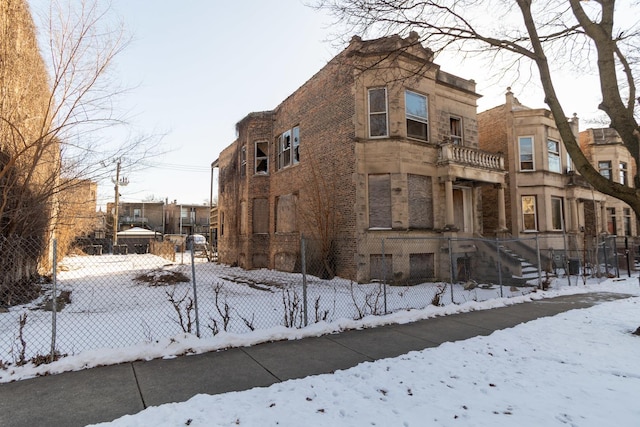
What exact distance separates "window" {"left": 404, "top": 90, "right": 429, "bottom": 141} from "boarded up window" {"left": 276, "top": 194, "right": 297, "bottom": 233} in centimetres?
645

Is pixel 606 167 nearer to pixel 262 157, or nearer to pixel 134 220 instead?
pixel 262 157

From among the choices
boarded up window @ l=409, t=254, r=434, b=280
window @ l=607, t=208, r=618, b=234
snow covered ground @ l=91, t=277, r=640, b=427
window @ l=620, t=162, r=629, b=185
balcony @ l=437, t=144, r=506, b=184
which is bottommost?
snow covered ground @ l=91, t=277, r=640, b=427

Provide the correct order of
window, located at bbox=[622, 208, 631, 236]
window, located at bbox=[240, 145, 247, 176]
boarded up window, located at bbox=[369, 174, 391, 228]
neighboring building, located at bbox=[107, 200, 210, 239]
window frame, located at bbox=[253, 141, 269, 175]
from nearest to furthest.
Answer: boarded up window, located at bbox=[369, 174, 391, 228]
window frame, located at bbox=[253, 141, 269, 175]
window, located at bbox=[240, 145, 247, 176]
window, located at bbox=[622, 208, 631, 236]
neighboring building, located at bbox=[107, 200, 210, 239]

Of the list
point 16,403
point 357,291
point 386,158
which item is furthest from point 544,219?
point 16,403

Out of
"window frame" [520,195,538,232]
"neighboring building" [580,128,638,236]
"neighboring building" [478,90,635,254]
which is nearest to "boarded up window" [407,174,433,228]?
"neighboring building" [478,90,635,254]

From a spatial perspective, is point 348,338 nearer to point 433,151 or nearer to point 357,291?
point 357,291

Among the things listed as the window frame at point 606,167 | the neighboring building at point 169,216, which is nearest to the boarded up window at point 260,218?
the window frame at point 606,167

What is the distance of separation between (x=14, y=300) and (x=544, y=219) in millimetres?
22667

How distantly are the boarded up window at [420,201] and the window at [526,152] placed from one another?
346 inches

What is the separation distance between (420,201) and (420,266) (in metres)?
2.62

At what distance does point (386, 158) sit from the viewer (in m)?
13.7

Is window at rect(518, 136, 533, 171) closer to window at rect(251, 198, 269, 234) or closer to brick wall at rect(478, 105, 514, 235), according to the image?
brick wall at rect(478, 105, 514, 235)

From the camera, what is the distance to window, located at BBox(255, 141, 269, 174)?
20.1 meters

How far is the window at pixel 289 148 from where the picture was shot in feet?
57.7
